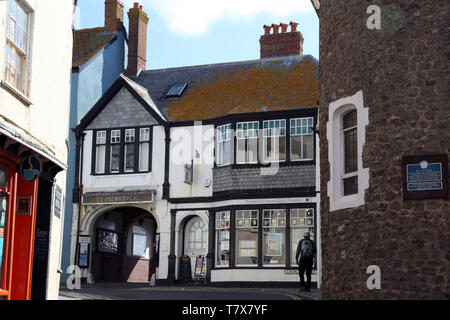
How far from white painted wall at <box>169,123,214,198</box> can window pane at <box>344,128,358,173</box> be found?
13234 millimetres

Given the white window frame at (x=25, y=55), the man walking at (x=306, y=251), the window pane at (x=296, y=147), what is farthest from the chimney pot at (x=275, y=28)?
the white window frame at (x=25, y=55)

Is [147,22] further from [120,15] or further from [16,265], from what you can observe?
[16,265]

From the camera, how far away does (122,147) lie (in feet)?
95.1

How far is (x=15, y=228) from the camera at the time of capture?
1223 centimetres

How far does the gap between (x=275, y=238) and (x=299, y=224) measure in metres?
0.98

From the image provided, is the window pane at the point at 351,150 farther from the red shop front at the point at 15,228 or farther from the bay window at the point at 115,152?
the bay window at the point at 115,152

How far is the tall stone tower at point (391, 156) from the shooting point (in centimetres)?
1262

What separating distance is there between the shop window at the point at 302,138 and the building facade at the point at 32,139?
13.1 metres

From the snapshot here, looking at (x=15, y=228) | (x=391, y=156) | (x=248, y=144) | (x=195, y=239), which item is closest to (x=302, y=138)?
(x=248, y=144)

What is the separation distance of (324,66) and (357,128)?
1913mm

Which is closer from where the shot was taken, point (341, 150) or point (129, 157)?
point (341, 150)

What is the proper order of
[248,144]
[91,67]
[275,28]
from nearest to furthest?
1. [248,144]
2. [91,67]
3. [275,28]

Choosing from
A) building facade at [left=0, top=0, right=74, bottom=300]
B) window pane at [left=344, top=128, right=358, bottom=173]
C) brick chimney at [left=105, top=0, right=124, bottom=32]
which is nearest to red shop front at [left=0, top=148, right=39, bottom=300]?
building facade at [left=0, top=0, right=74, bottom=300]

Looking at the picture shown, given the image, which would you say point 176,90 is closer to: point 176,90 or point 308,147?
point 176,90
